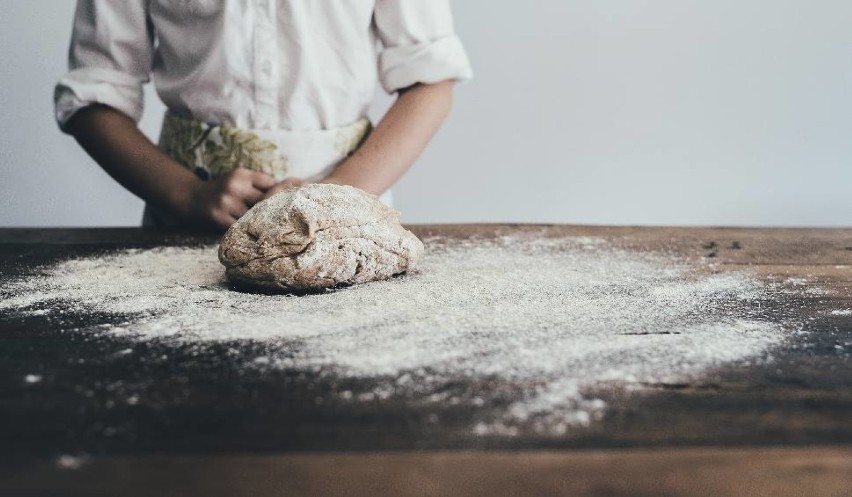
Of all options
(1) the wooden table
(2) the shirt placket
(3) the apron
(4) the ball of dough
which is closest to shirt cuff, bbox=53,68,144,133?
(3) the apron

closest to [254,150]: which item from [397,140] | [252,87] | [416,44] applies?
[252,87]

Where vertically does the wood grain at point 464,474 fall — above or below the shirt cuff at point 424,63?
below

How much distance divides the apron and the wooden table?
697 millimetres

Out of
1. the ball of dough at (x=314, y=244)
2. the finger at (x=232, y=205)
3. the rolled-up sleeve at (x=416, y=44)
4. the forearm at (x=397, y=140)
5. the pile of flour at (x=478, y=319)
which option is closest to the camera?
the pile of flour at (x=478, y=319)

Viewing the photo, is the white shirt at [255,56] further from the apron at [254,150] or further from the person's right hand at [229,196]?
the person's right hand at [229,196]

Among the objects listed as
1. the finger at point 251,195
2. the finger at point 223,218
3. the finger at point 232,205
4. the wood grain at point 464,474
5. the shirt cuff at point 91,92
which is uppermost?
the shirt cuff at point 91,92

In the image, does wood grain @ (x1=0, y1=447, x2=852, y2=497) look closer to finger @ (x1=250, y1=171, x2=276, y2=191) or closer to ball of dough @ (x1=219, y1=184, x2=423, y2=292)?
ball of dough @ (x1=219, y1=184, x2=423, y2=292)

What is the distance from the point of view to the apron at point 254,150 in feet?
4.07

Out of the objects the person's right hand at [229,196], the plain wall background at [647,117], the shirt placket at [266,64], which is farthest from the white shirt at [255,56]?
the plain wall background at [647,117]

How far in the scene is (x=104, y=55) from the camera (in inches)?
51.6

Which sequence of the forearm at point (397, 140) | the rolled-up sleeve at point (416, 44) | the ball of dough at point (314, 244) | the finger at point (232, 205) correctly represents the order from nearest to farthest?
the ball of dough at point (314, 244) < the finger at point (232, 205) < the forearm at point (397, 140) < the rolled-up sleeve at point (416, 44)

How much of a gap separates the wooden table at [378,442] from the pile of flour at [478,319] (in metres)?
0.03

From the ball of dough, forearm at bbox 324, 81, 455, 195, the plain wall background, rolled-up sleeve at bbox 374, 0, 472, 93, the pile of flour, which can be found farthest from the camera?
the plain wall background

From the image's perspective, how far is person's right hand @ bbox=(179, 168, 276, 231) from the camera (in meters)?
1.09
